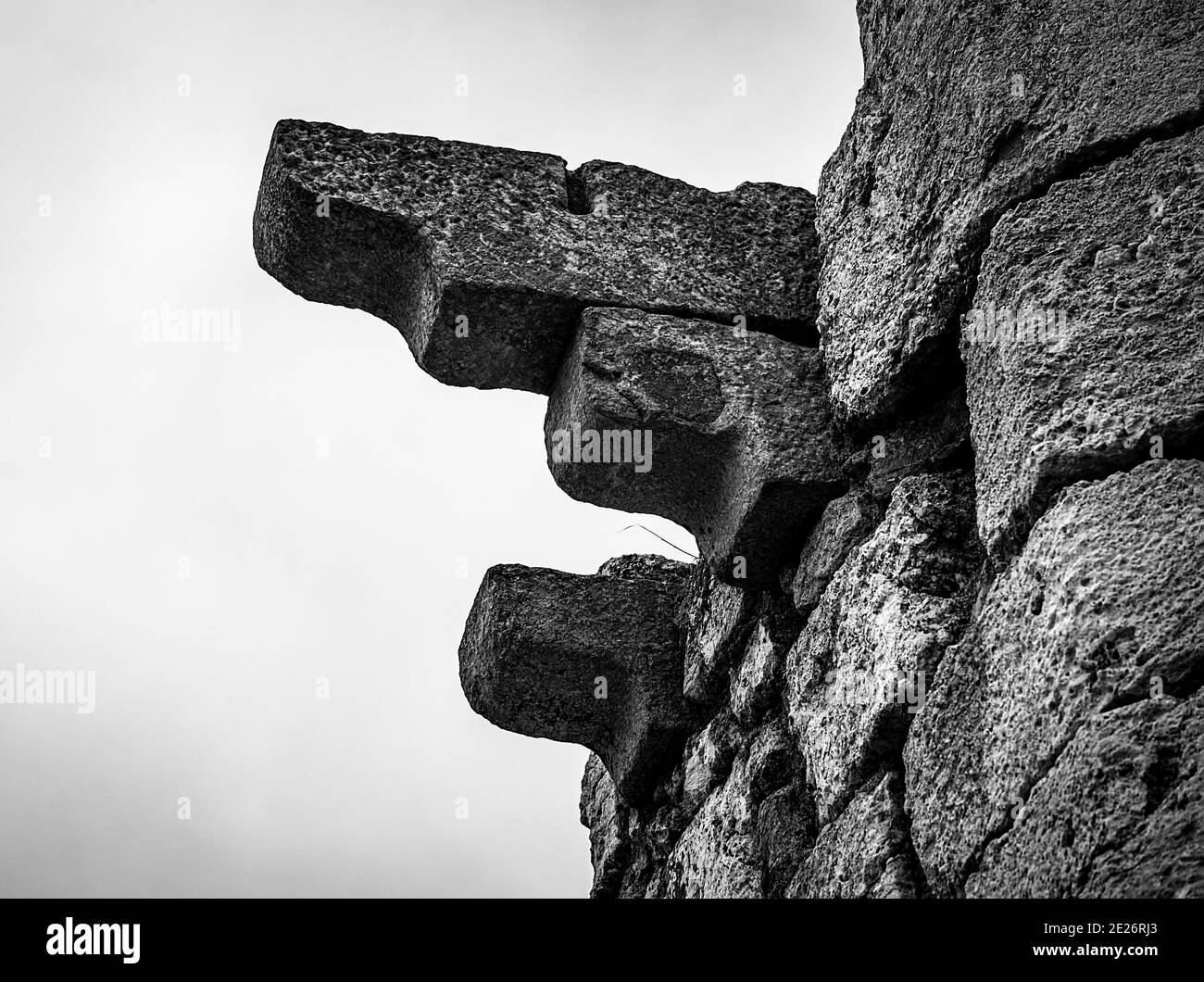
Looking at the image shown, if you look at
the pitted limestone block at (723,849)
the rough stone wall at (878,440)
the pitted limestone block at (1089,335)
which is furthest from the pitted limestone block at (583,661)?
the pitted limestone block at (1089,335)

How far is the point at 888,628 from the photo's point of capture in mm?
2793

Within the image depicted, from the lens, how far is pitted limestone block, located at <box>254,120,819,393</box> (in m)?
3.19

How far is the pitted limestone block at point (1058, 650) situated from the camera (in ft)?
6.85

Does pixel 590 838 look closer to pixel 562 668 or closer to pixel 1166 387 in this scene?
pixel 562 668

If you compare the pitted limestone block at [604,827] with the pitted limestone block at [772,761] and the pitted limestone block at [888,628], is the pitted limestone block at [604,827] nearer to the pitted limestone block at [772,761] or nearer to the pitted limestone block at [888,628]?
the pitted limestone block at [772,761]

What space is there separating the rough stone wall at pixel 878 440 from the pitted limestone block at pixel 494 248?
0.01m

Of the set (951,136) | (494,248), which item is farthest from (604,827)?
(951,136)

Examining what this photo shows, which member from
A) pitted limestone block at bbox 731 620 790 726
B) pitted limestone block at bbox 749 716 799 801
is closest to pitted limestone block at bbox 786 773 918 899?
pitted limestone block at bbox 749 716 799 801

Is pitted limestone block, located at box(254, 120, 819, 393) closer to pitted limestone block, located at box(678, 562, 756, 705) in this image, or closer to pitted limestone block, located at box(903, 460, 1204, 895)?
pitted limestone block, located at box(678, 562, 756, 705)

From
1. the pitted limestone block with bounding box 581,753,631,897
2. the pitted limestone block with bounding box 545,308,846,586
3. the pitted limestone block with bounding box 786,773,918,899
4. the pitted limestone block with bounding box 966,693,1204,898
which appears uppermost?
the pitted limestone block with bounding box 545,308,846,586

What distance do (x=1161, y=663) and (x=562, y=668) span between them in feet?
6.95

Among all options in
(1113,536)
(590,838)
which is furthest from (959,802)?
(590,838)

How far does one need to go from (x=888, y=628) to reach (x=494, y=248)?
48.9 inches

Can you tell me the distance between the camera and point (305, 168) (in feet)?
10.4
